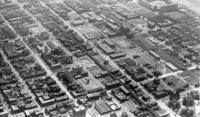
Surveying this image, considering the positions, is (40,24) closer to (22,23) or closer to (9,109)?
(22,23)

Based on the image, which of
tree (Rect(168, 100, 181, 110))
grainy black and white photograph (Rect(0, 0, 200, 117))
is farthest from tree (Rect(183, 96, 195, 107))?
tree (Rect(168, 100, 181, 110))

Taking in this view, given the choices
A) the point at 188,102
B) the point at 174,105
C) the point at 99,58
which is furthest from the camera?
the point at 99,58

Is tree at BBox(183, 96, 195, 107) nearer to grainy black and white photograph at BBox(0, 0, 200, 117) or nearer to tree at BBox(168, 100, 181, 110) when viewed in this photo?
grainy black and white photograph at BBox(0, 0, 200, 117)

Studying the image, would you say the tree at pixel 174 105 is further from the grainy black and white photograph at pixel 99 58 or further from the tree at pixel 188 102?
the tree at pixel 188 102

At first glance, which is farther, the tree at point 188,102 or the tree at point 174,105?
the tree at point 188,102

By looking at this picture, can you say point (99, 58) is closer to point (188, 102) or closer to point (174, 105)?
point (174, 105)

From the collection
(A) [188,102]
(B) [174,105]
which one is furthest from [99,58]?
(A) [188,102]

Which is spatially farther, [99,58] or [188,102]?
[99,58]

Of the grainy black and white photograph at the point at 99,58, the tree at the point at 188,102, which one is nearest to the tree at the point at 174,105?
the grainy black and white photograph at the point at 99,58

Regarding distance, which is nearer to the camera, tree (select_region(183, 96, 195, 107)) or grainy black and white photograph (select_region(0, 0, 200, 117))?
grainy black and white photograph (select_region(0, 0, 200, 117))
